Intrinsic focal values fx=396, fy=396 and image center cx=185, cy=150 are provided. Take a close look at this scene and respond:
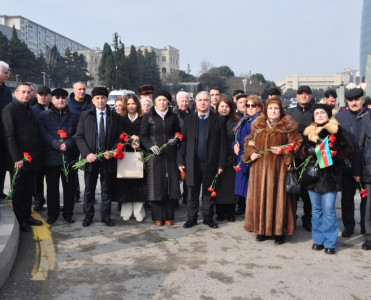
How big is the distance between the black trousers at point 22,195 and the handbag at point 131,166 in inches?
48.5

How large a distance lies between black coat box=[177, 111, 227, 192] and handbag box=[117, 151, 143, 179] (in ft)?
1.94

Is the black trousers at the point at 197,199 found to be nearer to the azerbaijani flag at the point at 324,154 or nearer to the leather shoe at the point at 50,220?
the azerbaijani flag at the point at 324,154

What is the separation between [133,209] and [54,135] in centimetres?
164

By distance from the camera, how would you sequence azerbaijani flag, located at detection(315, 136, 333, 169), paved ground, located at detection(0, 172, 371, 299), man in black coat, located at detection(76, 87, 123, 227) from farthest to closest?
man in black coat, located at detection(76, 87, 123, 227), azerbaijani flag, located at detection(315, 136, 333, 169), paved ground, located at detection(0, 172, 371, 299)

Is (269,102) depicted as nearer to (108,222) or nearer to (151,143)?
(151,143)

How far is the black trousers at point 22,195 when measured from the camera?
531 cm

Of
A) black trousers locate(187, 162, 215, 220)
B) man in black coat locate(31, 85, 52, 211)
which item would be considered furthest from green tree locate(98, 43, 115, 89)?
black trousers locate(187, 162, 215, 220)

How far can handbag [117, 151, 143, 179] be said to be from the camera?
5.79 metres

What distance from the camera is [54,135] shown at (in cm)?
583

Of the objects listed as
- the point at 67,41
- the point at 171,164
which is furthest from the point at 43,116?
the point at 67,41

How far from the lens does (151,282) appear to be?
3844 millimetres

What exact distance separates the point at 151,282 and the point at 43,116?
10.4ft

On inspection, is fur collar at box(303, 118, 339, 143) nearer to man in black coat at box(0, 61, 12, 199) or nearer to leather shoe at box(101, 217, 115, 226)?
leather shoe at box(101, 217, 115, 226)

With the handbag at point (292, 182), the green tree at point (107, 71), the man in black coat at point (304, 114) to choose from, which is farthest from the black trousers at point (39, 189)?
the green tree at point (107, 71)
